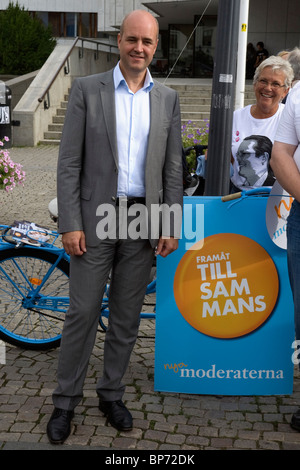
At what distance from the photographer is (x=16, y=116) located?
1522 centimetres

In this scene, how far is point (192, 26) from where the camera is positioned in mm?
27734

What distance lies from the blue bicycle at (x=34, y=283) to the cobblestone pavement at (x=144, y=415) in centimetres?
13

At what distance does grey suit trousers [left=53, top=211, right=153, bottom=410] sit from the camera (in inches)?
118

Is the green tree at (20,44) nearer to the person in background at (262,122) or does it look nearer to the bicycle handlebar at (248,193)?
the person in background at (262,122)

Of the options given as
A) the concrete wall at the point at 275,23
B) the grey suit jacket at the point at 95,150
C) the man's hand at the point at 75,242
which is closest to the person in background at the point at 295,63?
the grey suit jacket at the point at 95,150

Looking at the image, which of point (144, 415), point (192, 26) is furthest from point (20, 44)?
point (144, 415)

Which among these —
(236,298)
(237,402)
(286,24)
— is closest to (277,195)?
(236,298)

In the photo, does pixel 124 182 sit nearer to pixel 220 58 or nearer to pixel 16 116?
pixel 220 58

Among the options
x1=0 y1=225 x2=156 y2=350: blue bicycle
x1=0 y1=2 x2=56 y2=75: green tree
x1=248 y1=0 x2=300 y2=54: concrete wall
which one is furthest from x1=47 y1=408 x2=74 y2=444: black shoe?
x1=248 y1=0 x2=300 y2=54: concrete wall

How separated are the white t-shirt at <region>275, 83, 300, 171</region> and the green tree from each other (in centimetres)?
2287

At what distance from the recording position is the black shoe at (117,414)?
3131mm
